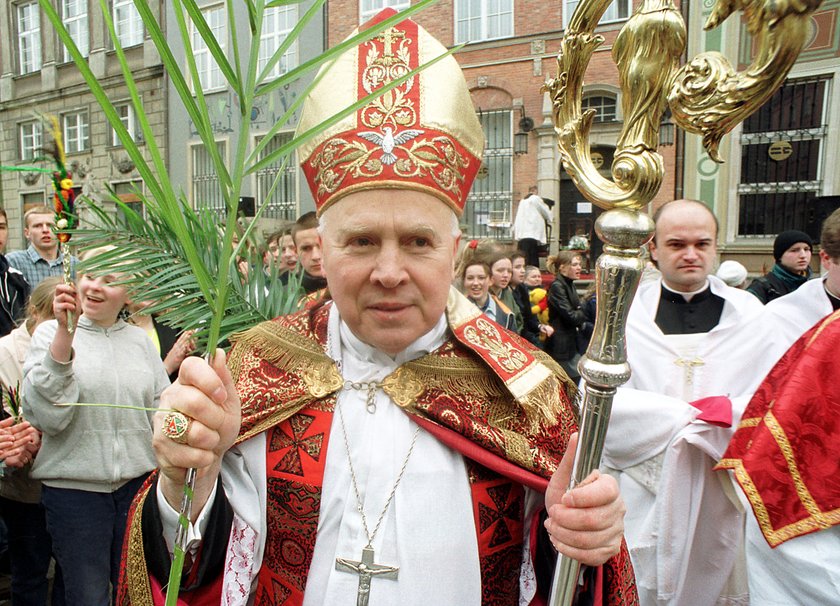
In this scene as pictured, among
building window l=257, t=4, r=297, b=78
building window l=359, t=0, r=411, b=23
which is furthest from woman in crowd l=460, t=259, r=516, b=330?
building window l=257, t=4, r=297, b=78

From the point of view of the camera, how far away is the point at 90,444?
2844mm

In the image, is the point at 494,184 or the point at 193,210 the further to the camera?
the point at 494,184

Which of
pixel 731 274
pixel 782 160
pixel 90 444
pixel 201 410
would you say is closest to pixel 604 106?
pixel 782 160

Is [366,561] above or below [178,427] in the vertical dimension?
below

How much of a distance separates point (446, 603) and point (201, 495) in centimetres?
64

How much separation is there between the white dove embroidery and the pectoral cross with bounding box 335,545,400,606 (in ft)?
3.21

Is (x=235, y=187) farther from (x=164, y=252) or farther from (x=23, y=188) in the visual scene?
(x=23, y=188)

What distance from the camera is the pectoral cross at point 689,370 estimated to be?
2928mm

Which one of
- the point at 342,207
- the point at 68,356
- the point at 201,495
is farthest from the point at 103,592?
the point at 342,207

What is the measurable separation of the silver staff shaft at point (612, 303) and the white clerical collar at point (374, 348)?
655 mm

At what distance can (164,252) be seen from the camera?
7.21 ft

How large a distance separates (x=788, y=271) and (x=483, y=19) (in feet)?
39.5

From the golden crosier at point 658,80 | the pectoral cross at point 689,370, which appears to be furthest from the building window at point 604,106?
the golden crosier at point 658,80

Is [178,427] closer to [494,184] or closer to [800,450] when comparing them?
[800,450]
